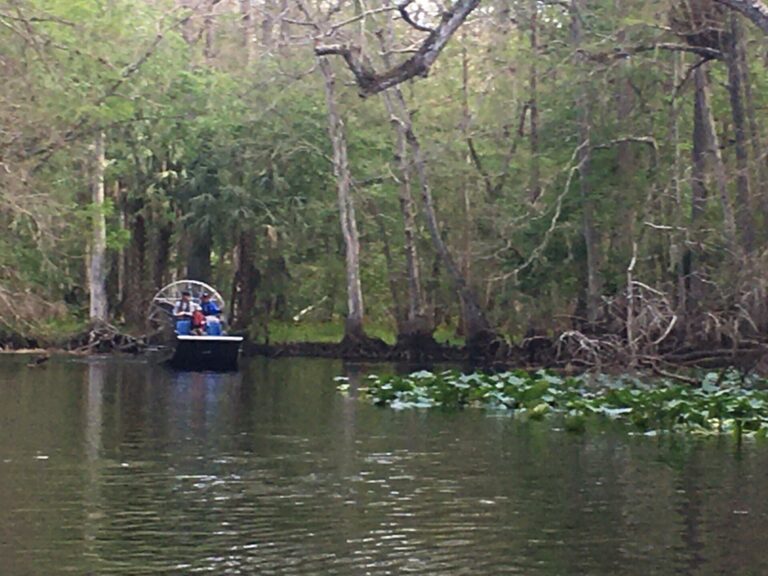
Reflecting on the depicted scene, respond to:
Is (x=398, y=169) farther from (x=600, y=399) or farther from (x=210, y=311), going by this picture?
(x=600, y=399)

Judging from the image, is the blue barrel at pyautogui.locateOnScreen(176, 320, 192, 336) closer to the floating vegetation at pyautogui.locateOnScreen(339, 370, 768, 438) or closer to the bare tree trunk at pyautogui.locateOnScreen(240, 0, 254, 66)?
the bare tree trunk at pyautogui.locateOnScreen(240, 0, 254, 66)

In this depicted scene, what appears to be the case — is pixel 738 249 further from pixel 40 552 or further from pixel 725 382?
pixel 40 552

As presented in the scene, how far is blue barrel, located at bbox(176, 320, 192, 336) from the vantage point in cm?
3841

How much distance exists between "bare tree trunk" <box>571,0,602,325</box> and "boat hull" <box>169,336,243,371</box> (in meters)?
7.95

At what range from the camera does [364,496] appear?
13.1 metres

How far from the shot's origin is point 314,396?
2548 cm

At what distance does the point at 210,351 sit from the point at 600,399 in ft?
54.3

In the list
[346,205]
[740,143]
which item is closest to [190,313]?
[346,205]

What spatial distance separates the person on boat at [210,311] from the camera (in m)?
38.3

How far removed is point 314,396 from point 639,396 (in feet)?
22.5

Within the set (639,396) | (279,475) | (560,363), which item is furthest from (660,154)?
(279,475)

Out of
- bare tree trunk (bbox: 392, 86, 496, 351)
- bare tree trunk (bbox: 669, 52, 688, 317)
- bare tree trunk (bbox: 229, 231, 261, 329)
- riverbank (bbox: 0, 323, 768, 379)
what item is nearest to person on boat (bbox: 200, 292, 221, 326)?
riverbank (bbox: 0, 323, 768, 379)

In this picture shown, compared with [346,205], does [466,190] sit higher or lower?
higher

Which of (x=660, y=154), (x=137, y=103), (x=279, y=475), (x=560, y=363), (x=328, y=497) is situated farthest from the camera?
(x=137, y=103)
